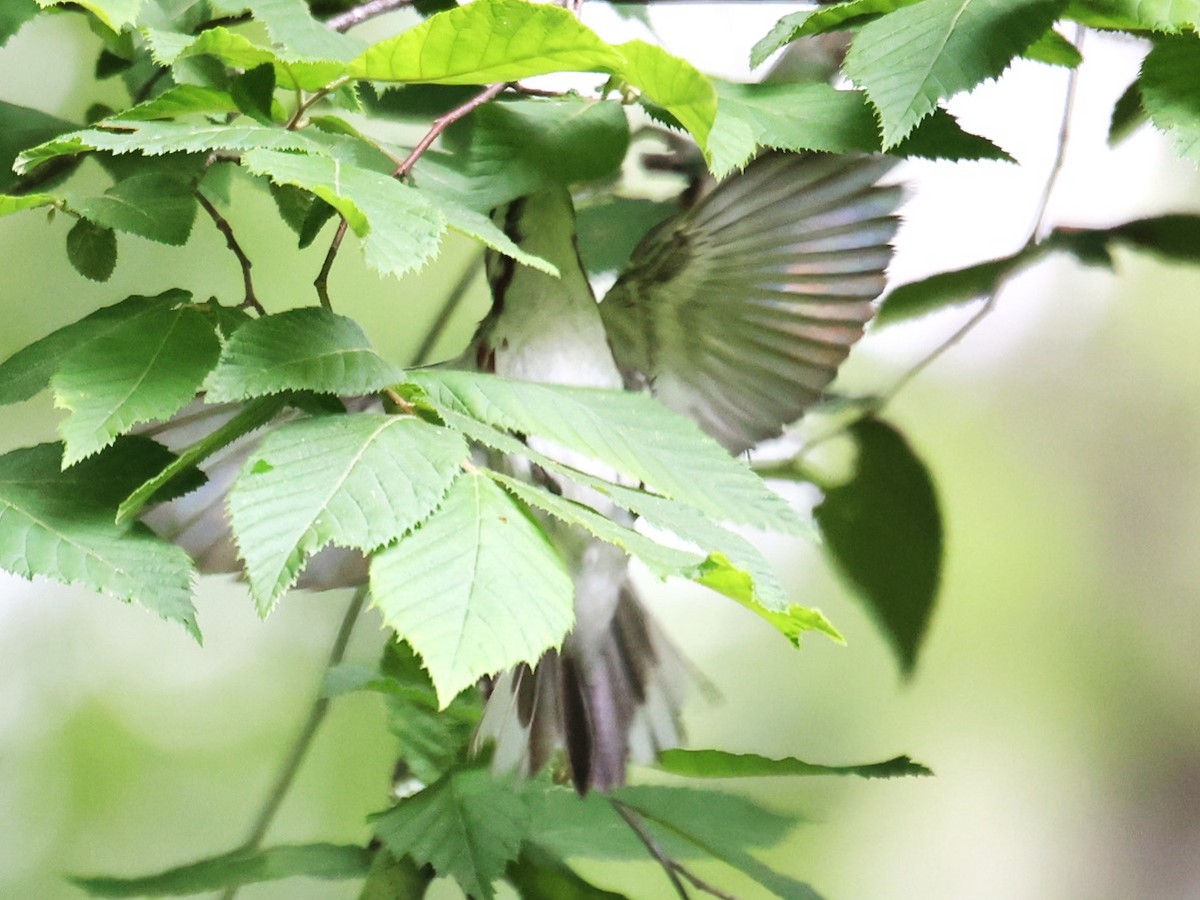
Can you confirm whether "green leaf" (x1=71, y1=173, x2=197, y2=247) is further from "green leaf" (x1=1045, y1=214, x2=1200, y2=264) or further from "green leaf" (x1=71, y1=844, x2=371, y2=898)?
"green leaf" (x1=1045, y1=214, x2=1200, y2=264)

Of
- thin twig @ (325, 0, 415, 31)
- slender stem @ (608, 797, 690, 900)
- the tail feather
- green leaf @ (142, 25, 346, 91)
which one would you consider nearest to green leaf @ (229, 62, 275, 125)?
green leaf @ (142, 25, 346, 91)

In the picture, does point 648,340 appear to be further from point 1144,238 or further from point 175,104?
point 1144,238

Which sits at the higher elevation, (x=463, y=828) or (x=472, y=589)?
(x=472, y=589)

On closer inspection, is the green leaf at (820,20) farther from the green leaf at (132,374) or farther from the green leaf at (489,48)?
the green leaf at (132,374)

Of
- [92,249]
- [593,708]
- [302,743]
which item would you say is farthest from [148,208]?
[302,743]

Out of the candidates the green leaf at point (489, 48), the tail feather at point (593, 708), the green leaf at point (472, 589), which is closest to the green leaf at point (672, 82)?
the green leaf at point (489, 48)

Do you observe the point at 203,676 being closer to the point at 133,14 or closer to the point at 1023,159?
the point at 133,14
